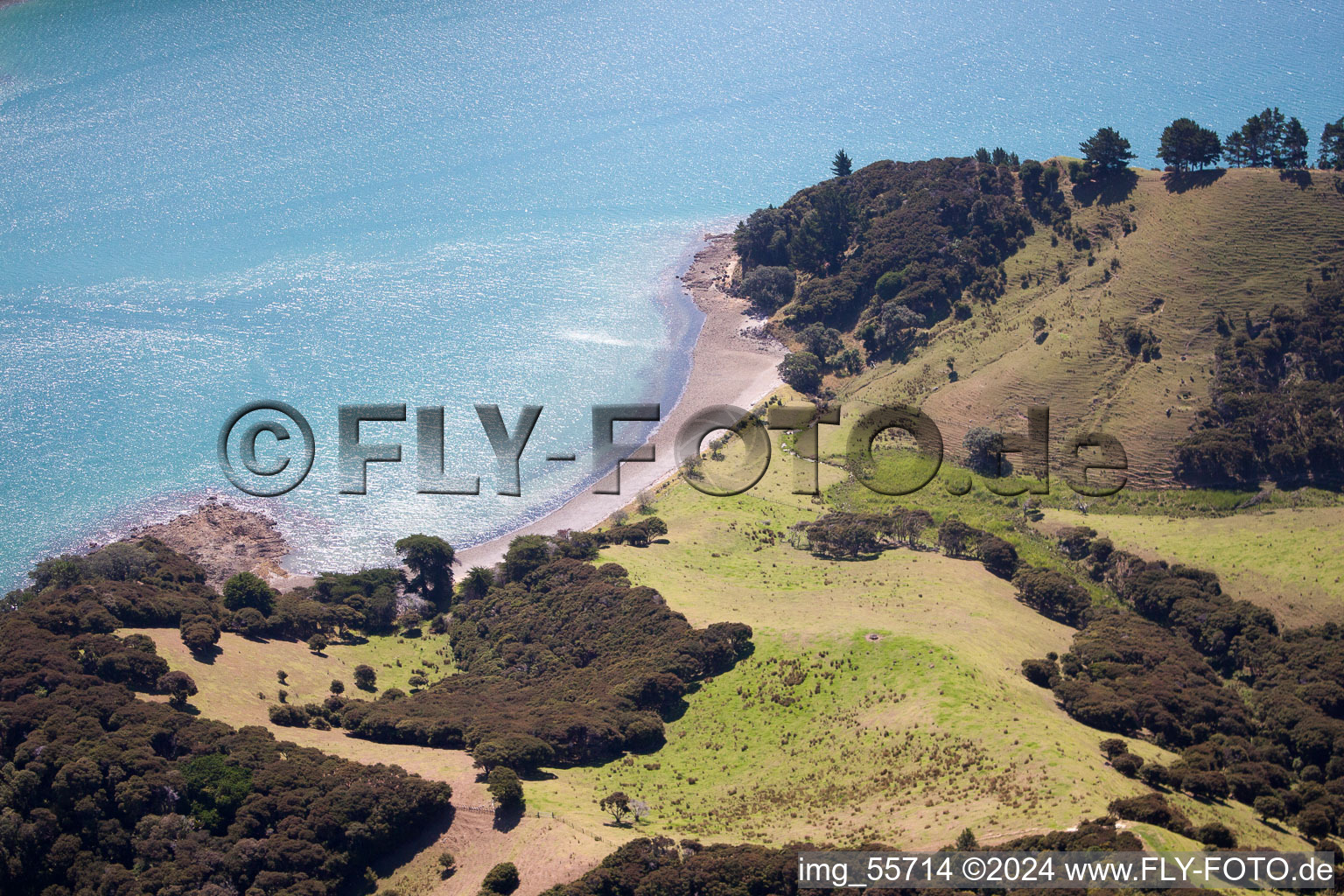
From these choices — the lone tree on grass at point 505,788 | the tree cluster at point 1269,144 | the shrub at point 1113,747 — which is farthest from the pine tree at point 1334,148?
the lone tree on grass at point 505,788

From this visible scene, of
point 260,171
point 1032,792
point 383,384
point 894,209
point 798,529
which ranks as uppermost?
point 260,171

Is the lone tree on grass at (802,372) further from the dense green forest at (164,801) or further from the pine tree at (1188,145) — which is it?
the dense green forest at (164,801)

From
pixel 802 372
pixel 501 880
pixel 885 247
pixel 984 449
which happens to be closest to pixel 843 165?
pixel 885 247

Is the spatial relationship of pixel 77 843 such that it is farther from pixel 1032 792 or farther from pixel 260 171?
pixel 260 171

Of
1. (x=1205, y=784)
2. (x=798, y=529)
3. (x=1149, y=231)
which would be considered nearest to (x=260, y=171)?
(x=798, y=529)

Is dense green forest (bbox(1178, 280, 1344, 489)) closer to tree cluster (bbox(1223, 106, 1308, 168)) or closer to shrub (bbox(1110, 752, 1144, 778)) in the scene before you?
tree cluster (bbox(1223, 106, 1308, 168))

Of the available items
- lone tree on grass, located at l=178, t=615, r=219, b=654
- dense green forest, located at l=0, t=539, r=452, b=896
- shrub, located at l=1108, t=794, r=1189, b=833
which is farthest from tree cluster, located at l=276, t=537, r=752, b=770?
shrub, located at l=1108, t=794, r=1189, b=833
